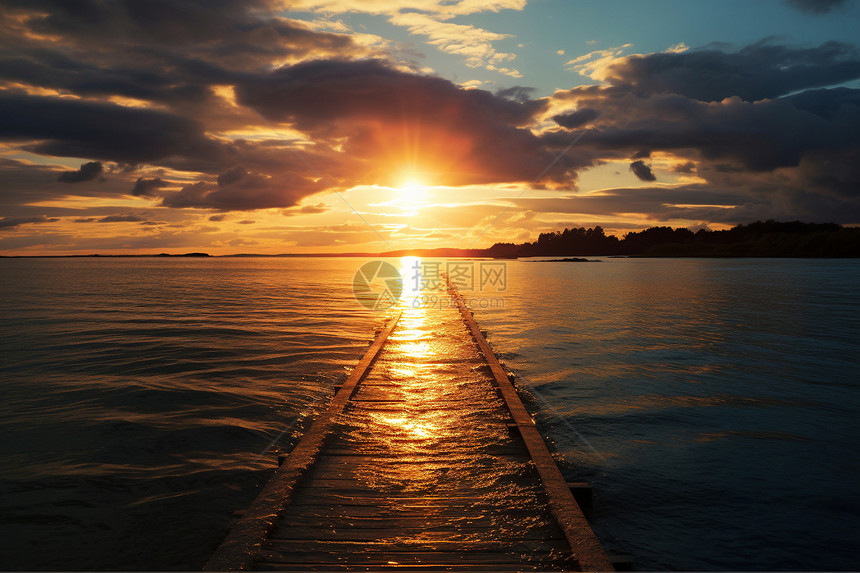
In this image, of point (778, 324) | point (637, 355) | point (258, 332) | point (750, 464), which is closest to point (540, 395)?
point (750, 464)

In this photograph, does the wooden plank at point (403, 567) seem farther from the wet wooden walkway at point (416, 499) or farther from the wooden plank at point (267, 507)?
the wooden plank at point (267, 507)

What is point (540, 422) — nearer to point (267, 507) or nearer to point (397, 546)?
point (397, 546)

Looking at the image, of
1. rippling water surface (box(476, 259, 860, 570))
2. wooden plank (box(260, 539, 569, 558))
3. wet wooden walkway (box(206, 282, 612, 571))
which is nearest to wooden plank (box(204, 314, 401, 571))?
wet wooden walkway (box(206, 282, 612, 571))

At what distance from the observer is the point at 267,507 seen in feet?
16.4

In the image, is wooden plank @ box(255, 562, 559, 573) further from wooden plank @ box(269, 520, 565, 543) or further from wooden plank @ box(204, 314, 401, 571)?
wooden plank @ box(269, 520, 565, 543)

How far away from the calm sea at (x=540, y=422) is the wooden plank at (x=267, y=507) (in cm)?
119

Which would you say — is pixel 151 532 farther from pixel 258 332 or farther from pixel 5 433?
pixel 258 332

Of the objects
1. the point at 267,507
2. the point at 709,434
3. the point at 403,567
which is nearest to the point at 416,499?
the point at 403,567

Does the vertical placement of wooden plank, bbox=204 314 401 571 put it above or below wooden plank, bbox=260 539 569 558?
above

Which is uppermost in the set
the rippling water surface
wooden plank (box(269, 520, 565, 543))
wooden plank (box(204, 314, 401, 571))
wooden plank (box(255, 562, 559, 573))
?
wooden plank (box(204, 314, 401, 571))

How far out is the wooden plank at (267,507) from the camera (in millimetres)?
4266

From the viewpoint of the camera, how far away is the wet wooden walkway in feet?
14.4

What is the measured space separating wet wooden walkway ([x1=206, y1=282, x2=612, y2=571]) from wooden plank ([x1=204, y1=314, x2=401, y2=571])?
0.01 m

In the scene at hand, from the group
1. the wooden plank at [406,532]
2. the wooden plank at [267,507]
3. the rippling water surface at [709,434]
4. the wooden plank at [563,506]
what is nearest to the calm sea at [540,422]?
the rippling water surface at [709,434]
